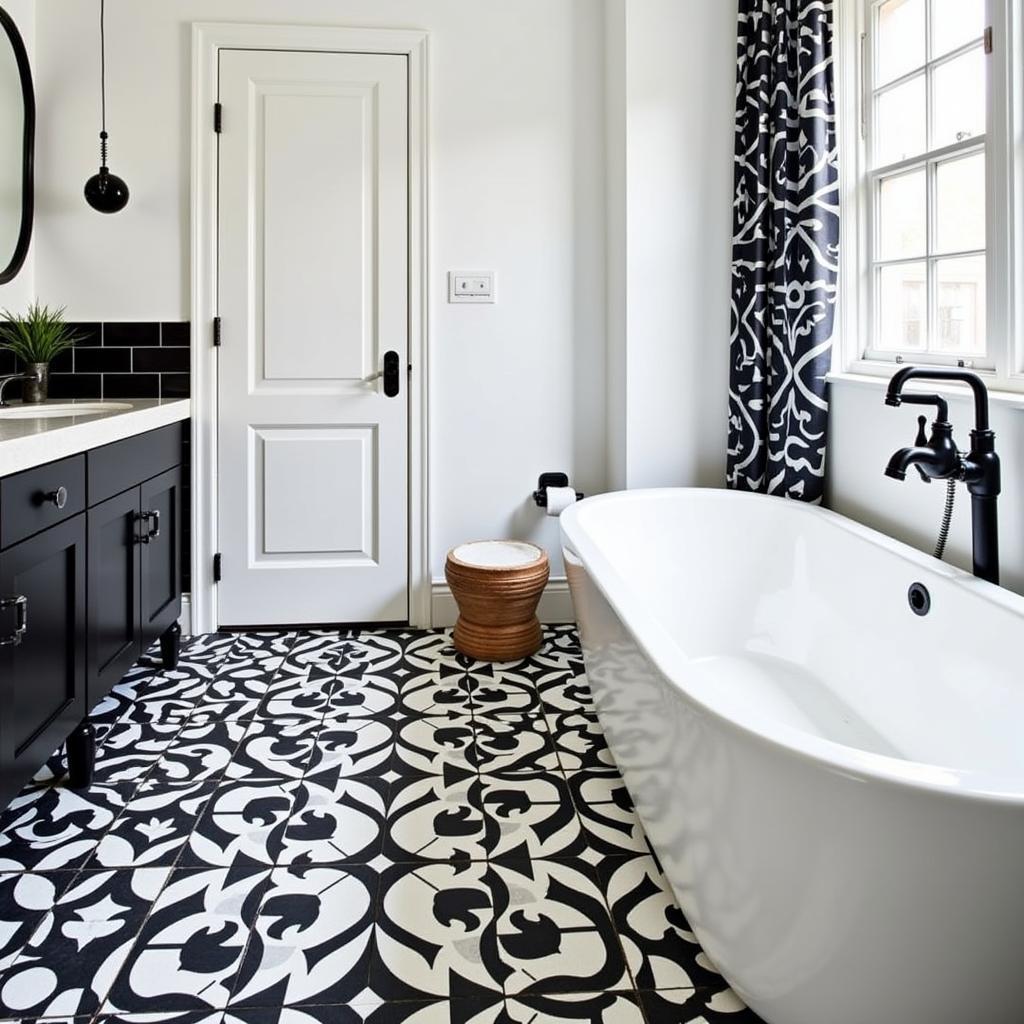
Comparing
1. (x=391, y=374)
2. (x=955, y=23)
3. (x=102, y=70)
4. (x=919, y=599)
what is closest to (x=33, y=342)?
(x=102, y=70)

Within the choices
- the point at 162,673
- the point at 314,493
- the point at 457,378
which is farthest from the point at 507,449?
the point at 162,673

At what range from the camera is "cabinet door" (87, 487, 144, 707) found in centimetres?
222

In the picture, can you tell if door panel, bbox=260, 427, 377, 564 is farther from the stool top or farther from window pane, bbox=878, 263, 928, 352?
window pane, bbox=878, 263, 928, 352

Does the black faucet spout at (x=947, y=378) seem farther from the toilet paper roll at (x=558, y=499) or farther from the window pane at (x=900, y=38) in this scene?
the toilet paper roll at (x=558, y=499)

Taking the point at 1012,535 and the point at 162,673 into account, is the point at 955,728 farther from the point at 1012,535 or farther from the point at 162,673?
the point at 162,673

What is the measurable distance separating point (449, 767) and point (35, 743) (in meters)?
0.97

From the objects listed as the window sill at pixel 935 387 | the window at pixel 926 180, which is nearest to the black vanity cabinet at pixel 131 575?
the window sill at pixel 935 387

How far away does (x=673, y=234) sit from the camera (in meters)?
3.17

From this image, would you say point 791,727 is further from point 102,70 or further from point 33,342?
point 102,70

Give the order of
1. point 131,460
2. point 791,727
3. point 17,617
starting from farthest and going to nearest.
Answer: point 131,460, point 17,617, point 791,727

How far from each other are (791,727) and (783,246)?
1856 mm

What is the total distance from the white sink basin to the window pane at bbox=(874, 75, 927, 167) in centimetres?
243

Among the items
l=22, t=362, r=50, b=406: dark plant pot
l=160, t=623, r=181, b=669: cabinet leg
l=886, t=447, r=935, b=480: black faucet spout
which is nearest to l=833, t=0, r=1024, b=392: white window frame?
l=886, t=447, r=935, b=480: black faucet spout

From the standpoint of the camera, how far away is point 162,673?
2986 millimetres
